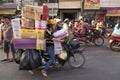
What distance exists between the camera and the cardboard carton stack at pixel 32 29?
8.32m

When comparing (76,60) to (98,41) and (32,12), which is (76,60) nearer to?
(32,12)

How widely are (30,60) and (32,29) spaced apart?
0.87 m

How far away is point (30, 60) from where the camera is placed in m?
8.22

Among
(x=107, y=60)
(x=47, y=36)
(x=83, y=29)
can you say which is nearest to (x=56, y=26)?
(x=47, y=36)

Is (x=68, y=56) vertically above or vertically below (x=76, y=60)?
above

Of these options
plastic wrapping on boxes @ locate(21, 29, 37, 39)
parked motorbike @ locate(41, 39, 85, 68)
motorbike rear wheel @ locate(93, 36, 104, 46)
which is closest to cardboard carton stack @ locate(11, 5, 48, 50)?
plastic wrapping on boxes @ locate(21, 29, 37, 39)

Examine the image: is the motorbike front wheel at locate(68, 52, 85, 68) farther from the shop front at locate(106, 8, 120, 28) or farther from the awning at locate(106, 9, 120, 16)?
the awning at locate(106, 9, 120, 16)

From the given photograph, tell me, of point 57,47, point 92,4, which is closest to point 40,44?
point 57,47

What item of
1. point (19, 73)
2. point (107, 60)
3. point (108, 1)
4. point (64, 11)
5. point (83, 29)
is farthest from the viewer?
point (64, 11)

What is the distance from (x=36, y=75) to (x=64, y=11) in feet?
123

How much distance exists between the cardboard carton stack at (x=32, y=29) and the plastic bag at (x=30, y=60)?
168mm

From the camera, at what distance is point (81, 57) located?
9680 millimetres

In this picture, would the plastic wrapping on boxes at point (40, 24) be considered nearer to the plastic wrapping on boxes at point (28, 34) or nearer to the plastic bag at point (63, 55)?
the plastic wrapping on boxes at point (28, 34)

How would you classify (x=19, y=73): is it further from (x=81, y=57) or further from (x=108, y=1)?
(x=108, y=1)
